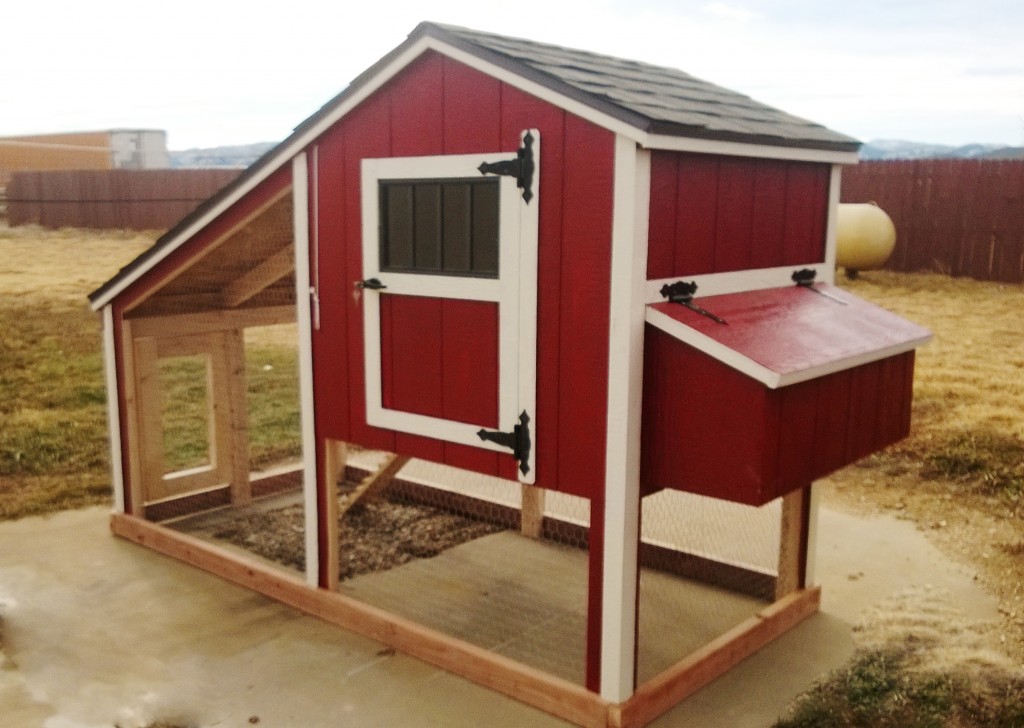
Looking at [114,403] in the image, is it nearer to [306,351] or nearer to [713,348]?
[306,351]

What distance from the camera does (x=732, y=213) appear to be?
150 inches

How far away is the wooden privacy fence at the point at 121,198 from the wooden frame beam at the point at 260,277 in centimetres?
1491

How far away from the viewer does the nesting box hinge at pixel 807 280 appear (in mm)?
4258

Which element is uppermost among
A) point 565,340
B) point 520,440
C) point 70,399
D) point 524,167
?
point 524,167

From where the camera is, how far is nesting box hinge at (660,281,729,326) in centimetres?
352

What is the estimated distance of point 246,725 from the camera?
3.67 metres

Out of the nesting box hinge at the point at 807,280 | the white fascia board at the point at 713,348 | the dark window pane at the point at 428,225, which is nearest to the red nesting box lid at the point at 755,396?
the white fascia board at the point at 713,348

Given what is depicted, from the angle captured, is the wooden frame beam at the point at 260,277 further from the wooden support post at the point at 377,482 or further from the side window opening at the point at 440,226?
the side window opening at the point at 440,226

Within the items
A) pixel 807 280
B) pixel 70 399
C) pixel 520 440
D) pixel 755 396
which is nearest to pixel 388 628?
pixel 520 440

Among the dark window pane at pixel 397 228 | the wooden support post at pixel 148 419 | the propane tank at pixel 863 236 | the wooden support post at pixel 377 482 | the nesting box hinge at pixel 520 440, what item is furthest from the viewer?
the propane tank at pixel 863 236

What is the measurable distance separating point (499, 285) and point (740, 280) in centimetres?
100

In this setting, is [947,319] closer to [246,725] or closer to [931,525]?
[931,525]

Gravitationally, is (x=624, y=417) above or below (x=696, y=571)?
above

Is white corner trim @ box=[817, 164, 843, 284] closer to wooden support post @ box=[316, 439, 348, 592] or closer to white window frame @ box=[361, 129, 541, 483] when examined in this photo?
white window frame @ box=[361, 129, 541, 483]
